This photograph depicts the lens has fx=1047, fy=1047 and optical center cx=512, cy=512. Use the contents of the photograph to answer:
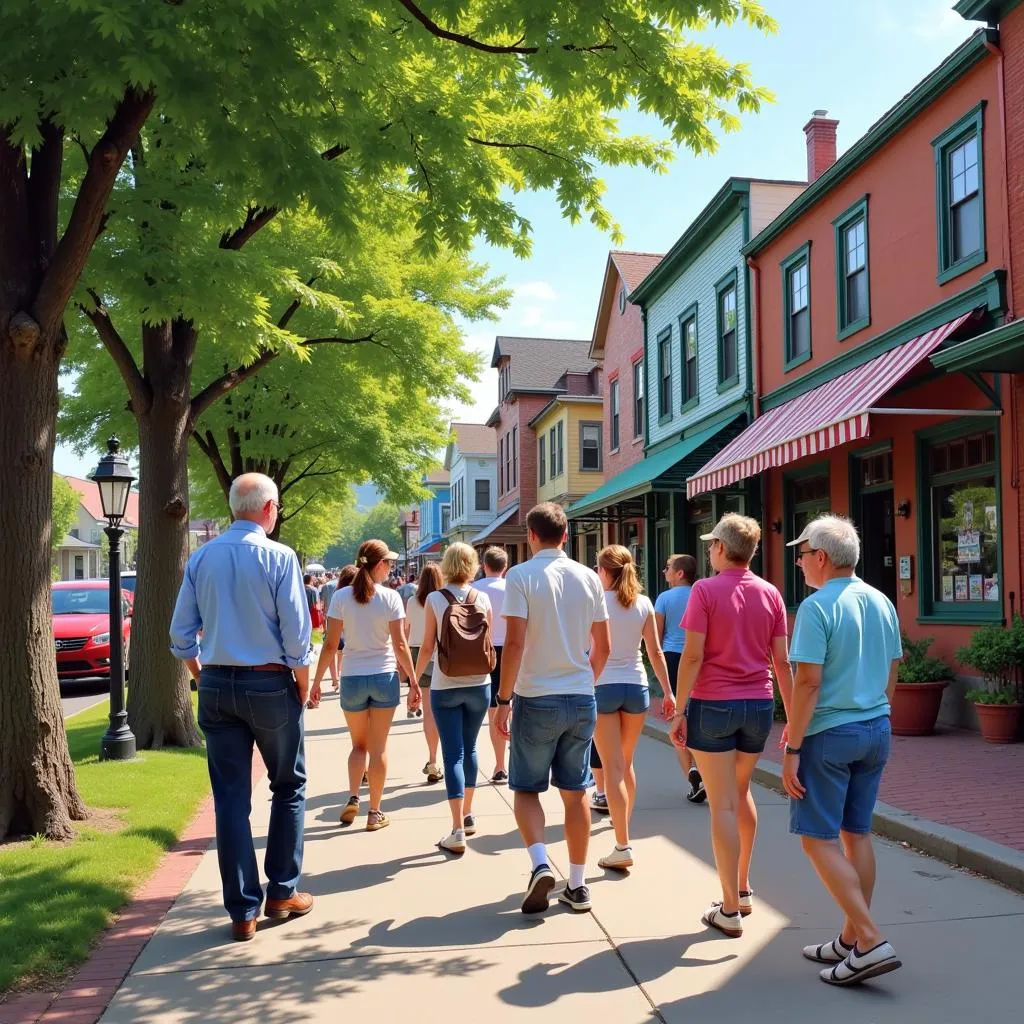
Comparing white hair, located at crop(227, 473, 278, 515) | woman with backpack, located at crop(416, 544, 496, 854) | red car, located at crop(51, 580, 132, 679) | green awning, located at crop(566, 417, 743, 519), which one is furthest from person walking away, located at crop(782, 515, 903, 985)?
red car, located at crop(51, 580, 132, 679)

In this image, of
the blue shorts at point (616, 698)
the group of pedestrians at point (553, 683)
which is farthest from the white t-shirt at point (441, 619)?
the group of pedestrians at point (553, 683)

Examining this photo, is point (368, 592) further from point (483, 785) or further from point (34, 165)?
point (34, 165)

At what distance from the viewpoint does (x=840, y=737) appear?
13.8ft

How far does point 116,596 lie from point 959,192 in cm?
1020

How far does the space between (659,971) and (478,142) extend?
296 inches

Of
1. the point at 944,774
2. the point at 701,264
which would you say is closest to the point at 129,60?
the point at 944,774

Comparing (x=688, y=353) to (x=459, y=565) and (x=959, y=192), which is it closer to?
(x=959, y=192)

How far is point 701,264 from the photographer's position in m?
20.8

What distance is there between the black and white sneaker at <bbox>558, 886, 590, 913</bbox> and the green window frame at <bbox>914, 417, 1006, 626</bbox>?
7.25 metres

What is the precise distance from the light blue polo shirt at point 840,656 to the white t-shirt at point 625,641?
230cm

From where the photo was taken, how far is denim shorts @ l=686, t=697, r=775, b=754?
197 inches

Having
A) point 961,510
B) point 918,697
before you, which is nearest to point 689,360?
point 961,510

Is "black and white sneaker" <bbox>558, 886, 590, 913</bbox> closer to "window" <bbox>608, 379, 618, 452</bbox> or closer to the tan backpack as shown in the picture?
the tan backpack

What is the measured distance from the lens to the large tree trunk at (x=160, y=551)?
10633mm
